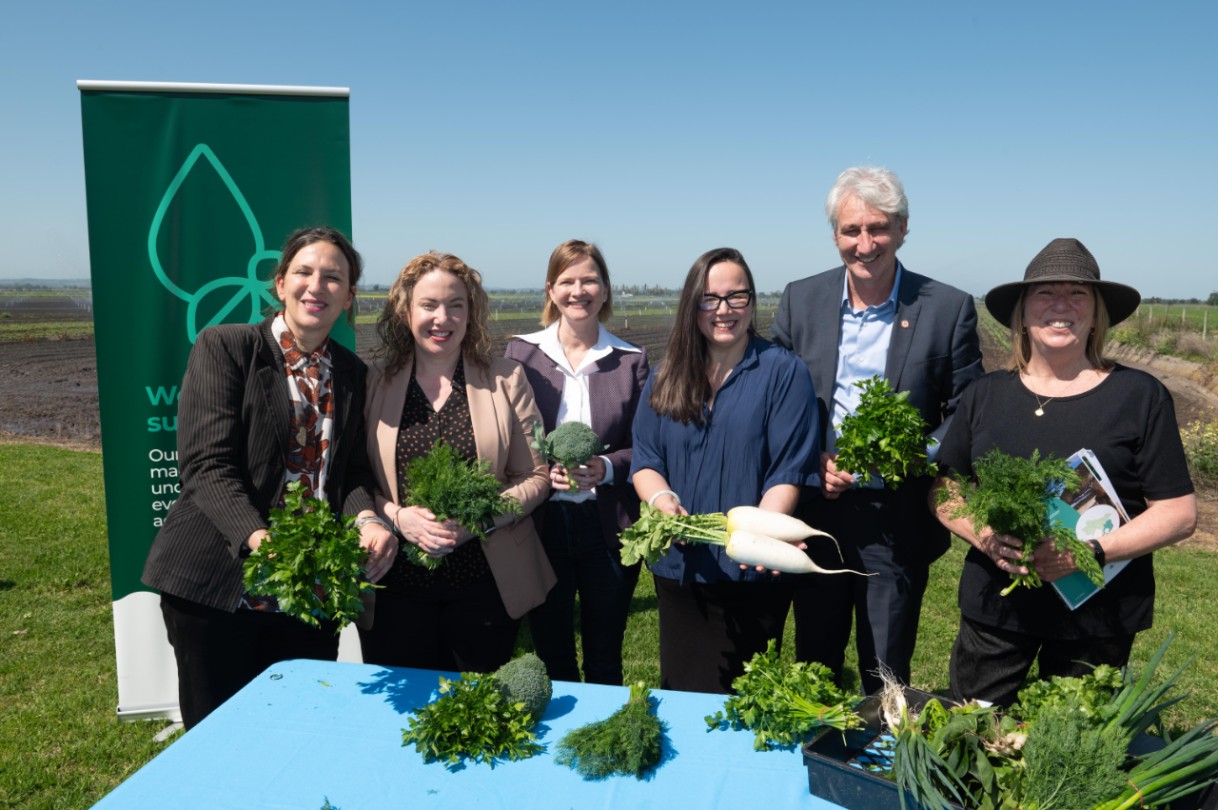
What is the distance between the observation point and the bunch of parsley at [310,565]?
267 centimetres

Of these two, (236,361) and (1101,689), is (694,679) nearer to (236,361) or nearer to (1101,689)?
(1101,689)

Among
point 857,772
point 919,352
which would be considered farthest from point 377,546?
point 919,352

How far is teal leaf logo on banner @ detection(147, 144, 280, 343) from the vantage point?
15.4 feet

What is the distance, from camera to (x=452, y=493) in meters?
3.14

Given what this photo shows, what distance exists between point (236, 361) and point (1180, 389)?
29.2 m

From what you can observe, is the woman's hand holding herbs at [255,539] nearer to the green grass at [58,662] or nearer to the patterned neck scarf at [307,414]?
the patterned neck scarf at [307,414]

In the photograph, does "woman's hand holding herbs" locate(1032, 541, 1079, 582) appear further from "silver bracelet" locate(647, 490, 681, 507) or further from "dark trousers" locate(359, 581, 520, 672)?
"dark trousers" locate(359, 581, 520, 672)

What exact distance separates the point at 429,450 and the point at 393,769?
5.01 ft

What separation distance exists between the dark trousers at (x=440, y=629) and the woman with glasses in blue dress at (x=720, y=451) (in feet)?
2.72

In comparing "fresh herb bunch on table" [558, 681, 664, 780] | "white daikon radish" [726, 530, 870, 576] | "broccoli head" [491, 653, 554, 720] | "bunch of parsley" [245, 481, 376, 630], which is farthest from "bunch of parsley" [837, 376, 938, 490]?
"bunch of parsley" [245, 481, 376, 630]

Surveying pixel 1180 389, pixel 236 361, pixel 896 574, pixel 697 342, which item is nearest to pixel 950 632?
pixel 896 574

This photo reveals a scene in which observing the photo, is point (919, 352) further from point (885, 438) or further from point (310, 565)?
point (310, 565)

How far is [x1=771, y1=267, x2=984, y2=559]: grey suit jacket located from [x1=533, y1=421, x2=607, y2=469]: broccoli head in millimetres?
1193

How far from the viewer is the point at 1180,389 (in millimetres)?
24688
